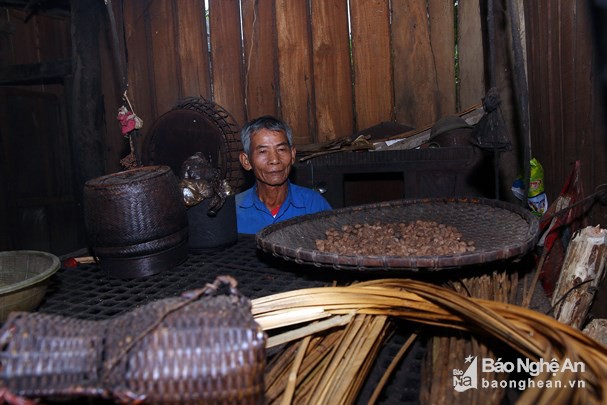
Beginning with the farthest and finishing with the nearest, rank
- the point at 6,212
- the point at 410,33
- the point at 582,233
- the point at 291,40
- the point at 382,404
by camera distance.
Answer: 1. the point at 6,212
2. the point at 291,40
3. the point at 410,33
4. the point at 582,233
5. the point at 382,404

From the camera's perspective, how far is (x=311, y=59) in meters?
4.64

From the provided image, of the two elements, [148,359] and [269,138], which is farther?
[269,138]

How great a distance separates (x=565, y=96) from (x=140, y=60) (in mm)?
4595

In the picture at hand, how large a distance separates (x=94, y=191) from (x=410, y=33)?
11.7 feet

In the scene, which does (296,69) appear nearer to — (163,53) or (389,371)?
(163,53)

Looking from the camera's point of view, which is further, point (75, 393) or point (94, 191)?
point (94, 191)

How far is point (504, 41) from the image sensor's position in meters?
2.83

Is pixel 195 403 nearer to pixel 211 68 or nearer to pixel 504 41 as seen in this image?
pixel 504 41

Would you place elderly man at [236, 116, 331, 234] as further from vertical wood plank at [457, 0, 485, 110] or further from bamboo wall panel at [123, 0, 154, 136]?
A: bamboo wall panel at [123, 0, 154, 136]

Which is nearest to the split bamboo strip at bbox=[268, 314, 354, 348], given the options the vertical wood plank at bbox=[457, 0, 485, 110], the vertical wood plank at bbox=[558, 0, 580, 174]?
the vertical wood plank at bbox=[558, 0, 580, 174]

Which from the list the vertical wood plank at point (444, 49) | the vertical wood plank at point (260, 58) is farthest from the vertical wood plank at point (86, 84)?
the vertical wood plank at point (444, 49)

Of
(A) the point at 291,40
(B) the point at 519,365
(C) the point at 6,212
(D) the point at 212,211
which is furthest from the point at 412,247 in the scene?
(C) the point at 6,212

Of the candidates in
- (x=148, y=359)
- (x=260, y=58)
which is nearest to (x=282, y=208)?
(x=260, y=58)

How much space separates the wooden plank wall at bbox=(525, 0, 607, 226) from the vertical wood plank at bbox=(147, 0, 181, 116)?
3.78 meters
